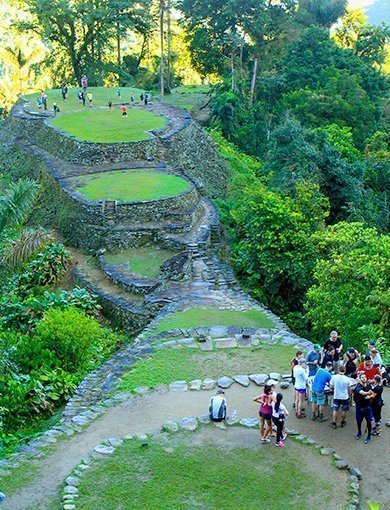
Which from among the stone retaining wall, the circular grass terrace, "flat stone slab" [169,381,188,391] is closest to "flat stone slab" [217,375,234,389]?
"flat stone slab" [169,381,188,391]

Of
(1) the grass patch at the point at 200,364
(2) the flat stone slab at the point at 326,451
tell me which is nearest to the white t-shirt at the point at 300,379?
(2) the flat stone slab at the point at 326,451

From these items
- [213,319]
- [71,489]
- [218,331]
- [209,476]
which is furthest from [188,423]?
[213,319]

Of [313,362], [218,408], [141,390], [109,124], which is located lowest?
[141,390]

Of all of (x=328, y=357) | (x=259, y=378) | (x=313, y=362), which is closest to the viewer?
(x=313, y=362)

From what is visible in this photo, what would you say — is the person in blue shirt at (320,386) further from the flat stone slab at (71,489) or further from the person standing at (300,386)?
the flat stone slab at (71,489)

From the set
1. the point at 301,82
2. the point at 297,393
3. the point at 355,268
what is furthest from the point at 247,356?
the point at 301,82

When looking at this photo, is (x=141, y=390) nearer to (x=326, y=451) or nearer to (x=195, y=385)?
(x=195, y=385)

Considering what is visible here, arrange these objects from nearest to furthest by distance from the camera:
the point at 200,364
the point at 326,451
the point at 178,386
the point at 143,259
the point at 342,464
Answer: the point at 342,464
the point at 326,451
the point at 178,386
the point at 200,364
the point at 143,259

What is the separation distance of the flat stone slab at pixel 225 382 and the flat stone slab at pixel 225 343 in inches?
60.5

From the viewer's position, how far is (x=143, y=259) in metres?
22.0

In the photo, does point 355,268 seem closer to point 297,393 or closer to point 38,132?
point 297,393

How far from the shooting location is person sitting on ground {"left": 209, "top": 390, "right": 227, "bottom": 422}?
1111cm

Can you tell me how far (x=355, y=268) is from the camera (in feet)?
52.5

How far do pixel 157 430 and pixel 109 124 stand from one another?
21.4 meters
